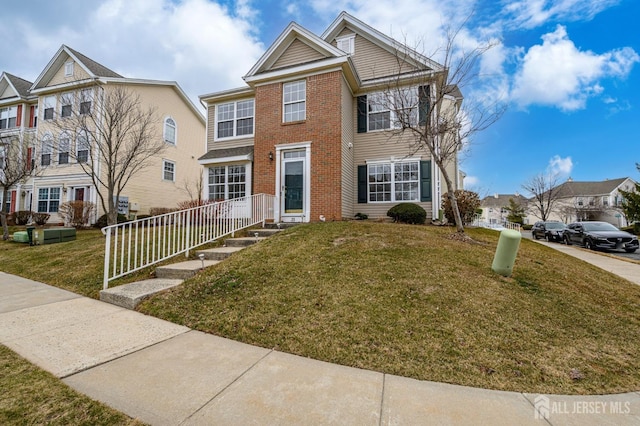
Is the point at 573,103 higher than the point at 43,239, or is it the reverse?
the point at 573,103

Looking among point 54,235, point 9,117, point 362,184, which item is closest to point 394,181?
point 362,184

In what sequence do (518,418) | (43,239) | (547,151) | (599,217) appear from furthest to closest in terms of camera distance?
(599,217) < (547,151) < (43,239) < (518,418)

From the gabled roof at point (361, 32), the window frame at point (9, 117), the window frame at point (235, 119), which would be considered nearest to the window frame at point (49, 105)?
the window frame at point (9, 117)

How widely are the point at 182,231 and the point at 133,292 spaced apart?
2.89m

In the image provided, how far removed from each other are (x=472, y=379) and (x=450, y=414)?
629 millimetres

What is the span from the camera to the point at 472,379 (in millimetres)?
2514

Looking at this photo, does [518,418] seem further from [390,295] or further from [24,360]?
[24,360]

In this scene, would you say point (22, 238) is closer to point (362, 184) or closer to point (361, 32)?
point (362, 184)

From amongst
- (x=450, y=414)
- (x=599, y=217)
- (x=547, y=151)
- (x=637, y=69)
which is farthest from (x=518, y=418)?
(x=599, y=217)

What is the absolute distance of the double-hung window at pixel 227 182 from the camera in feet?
38.7

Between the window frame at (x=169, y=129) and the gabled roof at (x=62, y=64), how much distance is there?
379cm

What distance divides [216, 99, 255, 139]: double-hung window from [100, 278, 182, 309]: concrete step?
29.1ft

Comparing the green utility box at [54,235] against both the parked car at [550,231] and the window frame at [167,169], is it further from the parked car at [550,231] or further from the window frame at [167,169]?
the parked car at [550,231]

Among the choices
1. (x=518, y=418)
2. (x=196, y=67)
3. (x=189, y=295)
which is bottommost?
(x=518, y=418)
